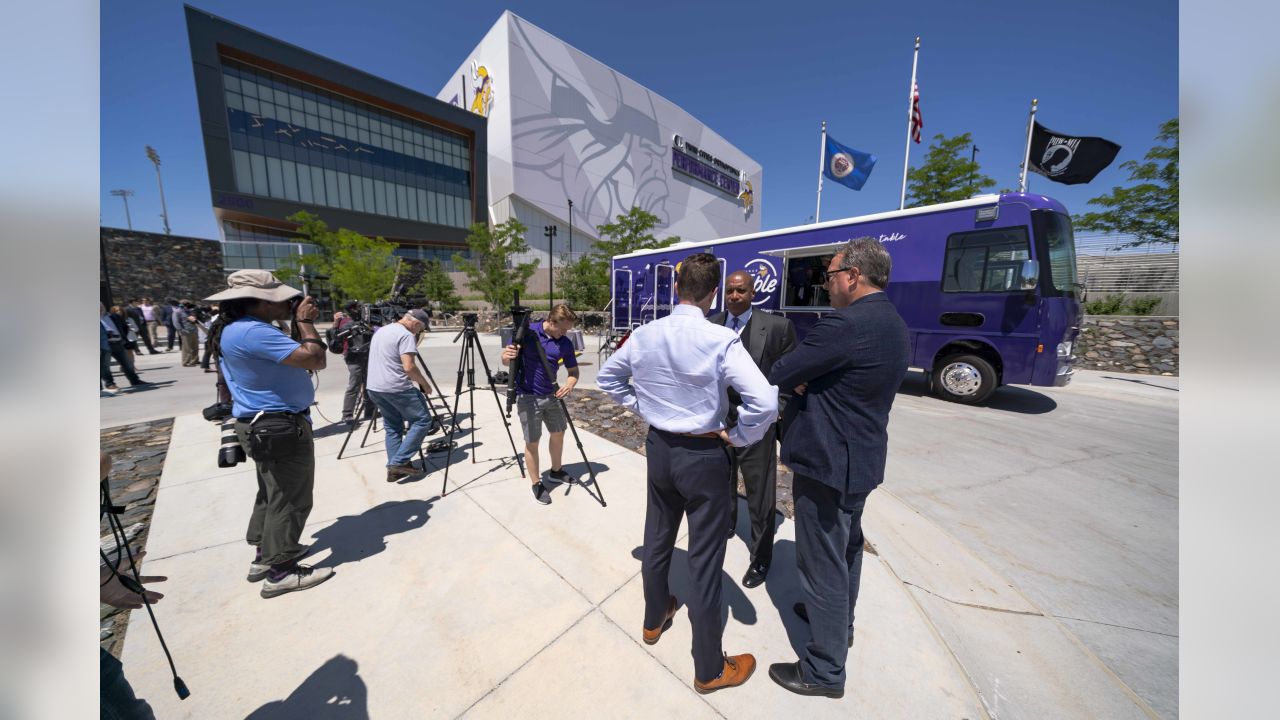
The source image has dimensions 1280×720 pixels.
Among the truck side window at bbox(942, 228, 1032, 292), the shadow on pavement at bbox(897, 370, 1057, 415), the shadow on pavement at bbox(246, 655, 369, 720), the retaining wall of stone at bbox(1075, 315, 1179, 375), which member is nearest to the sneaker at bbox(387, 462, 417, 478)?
the shadow on pavement at bbox(246, 655, 369, 720)

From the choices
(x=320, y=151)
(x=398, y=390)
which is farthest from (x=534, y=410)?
(x=320, y=151)

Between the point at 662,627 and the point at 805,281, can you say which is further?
the point at 805,281

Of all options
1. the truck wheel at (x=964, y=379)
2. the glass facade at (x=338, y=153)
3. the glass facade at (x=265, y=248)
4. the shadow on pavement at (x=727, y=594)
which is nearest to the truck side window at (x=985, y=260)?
the truck wheel at (x=964, y=379)

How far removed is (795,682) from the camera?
6.45 ft

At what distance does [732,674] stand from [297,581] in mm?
2733

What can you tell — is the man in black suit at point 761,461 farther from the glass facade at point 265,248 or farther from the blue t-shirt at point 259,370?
the glass facade at point 265,248

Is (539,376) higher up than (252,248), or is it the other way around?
(252,248)

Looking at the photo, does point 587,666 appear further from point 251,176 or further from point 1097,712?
point 251,176

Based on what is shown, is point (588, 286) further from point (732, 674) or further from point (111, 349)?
point (732, 674)

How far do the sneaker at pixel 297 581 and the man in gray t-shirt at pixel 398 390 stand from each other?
1.41 m

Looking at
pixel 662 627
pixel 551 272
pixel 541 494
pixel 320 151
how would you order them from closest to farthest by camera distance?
pixel 662 627 < pixel 541 494 < pixel 551 272 < pixel 320 151

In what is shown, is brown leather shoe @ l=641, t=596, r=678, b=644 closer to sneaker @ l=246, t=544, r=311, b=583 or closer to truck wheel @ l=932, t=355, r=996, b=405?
sneaker @ l=246, t=544, r=311, b=583

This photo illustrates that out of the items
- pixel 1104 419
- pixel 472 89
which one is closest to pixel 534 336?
pixel 1104 419

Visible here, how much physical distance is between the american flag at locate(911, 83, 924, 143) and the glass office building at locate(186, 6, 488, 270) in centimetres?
3540
